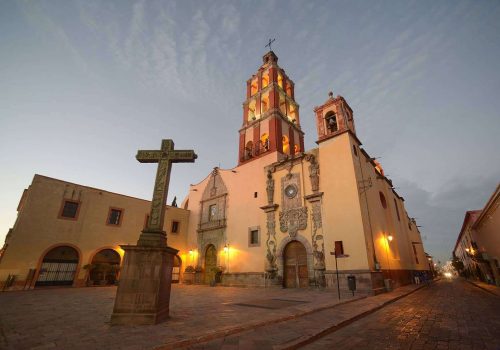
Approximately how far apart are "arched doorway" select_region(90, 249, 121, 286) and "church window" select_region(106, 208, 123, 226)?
221 centimetres

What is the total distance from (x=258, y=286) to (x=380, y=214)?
10734 mm

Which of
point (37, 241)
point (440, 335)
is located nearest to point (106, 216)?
point (37, 241)

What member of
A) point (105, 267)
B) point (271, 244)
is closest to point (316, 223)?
point (271, 244)

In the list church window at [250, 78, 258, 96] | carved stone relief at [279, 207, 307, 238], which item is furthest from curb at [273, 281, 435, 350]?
church window at [250, 78, 258, 96]

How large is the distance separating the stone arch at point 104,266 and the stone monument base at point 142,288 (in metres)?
15.3

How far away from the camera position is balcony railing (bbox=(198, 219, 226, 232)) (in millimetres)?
21217

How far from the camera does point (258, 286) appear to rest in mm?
16734

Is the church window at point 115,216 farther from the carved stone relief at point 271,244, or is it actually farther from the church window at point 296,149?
the church window at point 296,149

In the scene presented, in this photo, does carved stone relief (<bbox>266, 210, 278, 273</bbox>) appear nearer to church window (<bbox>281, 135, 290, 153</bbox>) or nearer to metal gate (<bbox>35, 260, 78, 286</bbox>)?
church window (<bbox>281, 135, 290, 153</bbox>)

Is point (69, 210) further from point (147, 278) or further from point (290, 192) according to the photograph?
point (290, 192)

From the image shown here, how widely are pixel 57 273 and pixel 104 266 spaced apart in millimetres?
2825

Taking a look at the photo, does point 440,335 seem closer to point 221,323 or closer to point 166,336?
point 221,323

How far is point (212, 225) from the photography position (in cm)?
2203

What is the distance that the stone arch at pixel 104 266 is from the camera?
17.5 m
